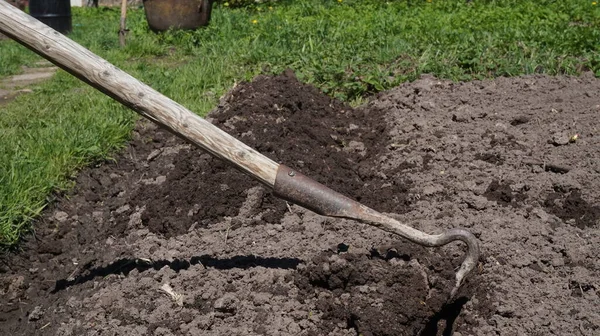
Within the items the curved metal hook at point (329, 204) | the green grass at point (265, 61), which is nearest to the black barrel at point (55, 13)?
the green grass at point (265, 61)

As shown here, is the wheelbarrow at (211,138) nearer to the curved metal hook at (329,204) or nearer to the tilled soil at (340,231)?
the curved metal hook at (329,204)

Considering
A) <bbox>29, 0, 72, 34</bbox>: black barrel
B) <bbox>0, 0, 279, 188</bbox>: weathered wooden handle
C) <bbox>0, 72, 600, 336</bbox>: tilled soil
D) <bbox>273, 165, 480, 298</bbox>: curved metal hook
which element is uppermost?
<bbox>0, 0, 279, 188</bbox>: weathered wooden handle

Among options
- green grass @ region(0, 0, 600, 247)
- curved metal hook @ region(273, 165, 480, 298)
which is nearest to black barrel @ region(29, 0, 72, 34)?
green grass @ region(0, 0, 600, 247)

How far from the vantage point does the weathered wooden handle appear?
3100 millimetres

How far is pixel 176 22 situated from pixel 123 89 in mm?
5466

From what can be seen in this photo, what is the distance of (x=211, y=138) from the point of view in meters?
3.12

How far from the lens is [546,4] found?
9.04 meters

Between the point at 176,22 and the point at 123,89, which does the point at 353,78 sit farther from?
the point at 176,22

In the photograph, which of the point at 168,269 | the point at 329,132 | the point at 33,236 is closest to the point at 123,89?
the point at 168,269

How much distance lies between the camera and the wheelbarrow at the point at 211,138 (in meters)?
2.96

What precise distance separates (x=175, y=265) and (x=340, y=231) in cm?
78

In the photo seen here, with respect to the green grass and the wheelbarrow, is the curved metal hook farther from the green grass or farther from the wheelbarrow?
the green grass

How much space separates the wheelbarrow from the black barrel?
8.04 meters

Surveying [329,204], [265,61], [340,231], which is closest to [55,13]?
[265,61]
